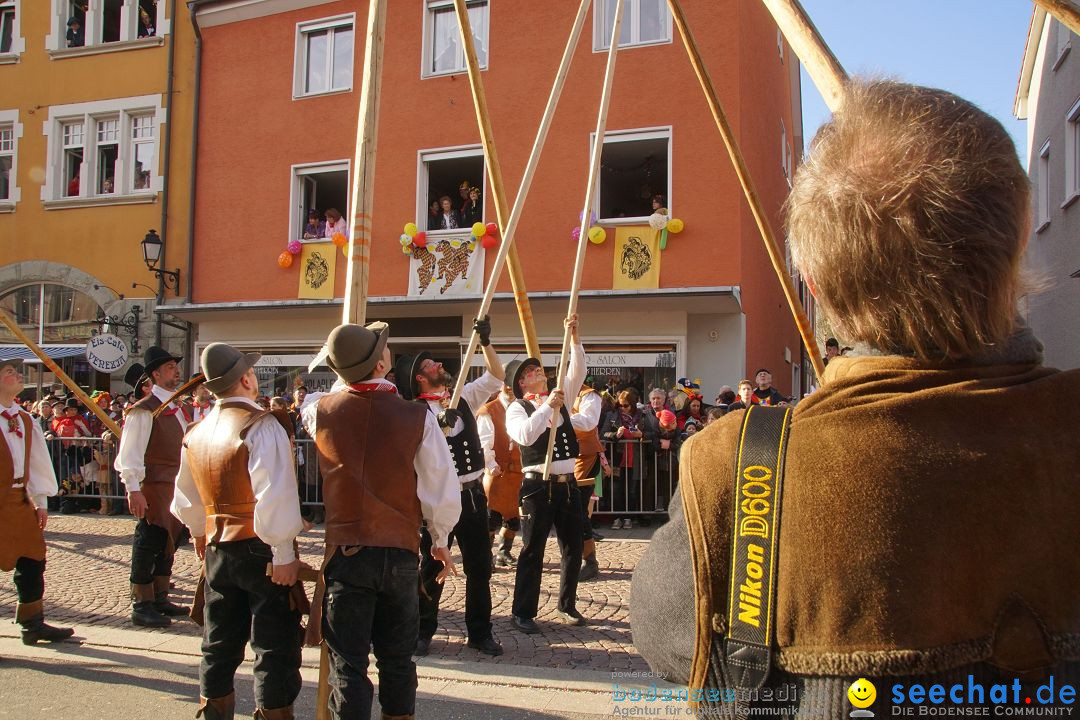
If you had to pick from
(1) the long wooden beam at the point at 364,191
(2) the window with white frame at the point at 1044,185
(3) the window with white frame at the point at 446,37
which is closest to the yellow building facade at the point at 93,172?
(3) the window with white frame at the point at 446,37

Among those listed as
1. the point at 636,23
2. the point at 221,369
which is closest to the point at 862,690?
the point at 221,369

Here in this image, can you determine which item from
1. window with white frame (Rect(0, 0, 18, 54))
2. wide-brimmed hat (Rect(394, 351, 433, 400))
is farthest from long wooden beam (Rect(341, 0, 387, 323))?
window with white frame (Rect(0, 0, 18, 54))

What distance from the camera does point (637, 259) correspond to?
41.1 ft

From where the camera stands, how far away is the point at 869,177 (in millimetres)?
1190

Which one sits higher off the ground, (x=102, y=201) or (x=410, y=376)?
(x=102, y=201)

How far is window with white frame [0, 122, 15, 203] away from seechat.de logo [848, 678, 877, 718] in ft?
65.8

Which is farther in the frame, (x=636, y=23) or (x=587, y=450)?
(x=636, y=23)

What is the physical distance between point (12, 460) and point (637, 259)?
9.01 metres

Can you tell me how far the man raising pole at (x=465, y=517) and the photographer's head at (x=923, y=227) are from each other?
3527mm

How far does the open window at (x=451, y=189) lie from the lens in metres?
13.9

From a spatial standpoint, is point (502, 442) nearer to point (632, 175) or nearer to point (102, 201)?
point (632, 175)

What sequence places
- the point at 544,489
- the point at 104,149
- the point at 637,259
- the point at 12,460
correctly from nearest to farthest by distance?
1. the point at 12,460
2. the point at 544,489
3. the point at 637,259
4. the point at 104,149

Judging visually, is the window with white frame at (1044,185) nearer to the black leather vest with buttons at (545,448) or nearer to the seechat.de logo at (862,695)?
the black leather vest with buttons at (545,448)

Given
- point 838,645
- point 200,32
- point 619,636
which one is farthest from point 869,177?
point 200,32
